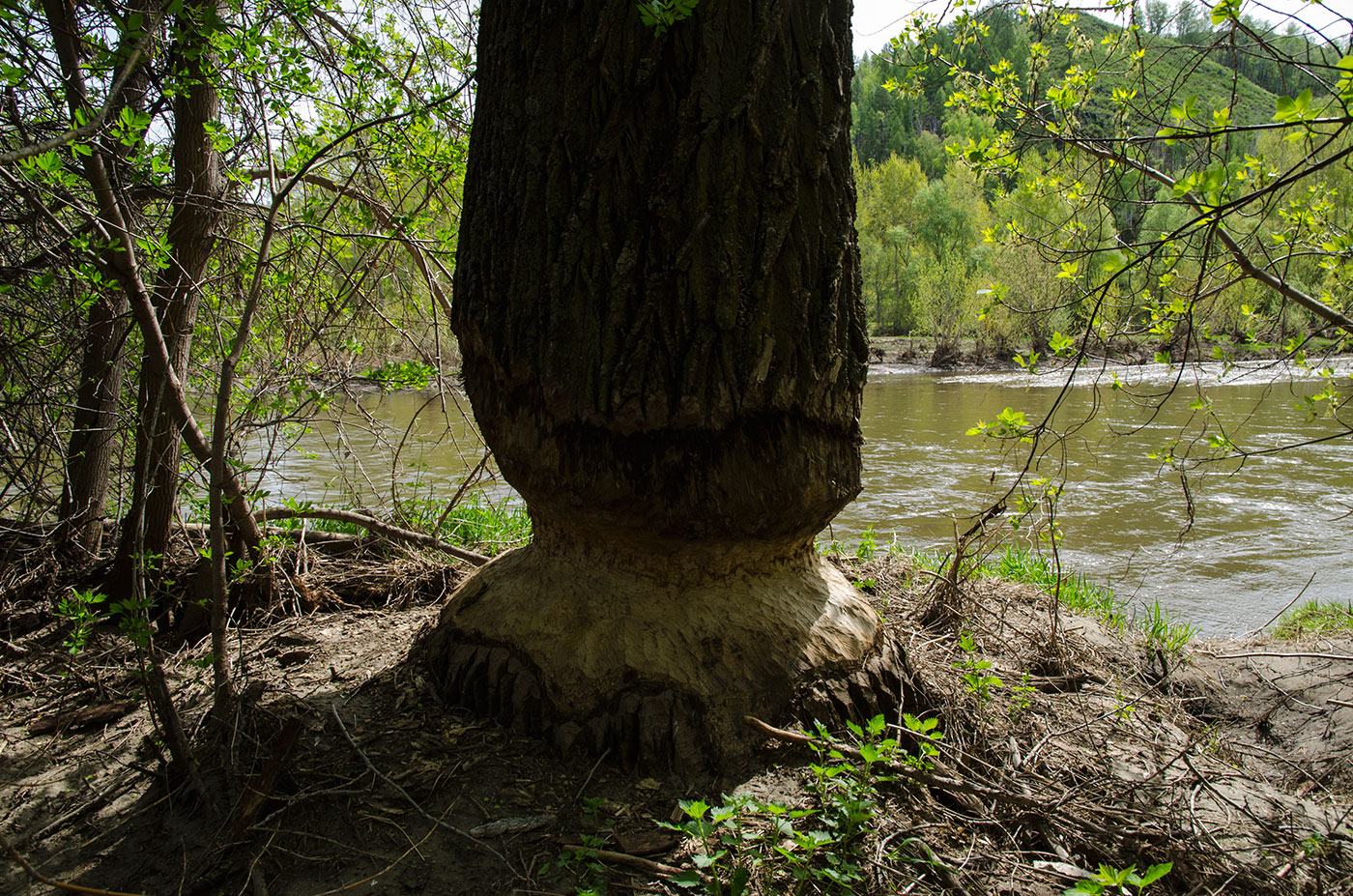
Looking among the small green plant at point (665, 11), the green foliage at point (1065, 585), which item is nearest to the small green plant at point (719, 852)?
the small green plant at point (665, 11)

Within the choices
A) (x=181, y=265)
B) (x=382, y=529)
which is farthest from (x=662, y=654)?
(x=181, y=265)

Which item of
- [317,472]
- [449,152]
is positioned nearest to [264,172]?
[449,152]

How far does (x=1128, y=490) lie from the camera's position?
31.6 ft

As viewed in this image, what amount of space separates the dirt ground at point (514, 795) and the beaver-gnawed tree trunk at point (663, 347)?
19cm

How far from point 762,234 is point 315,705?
1.86 meters

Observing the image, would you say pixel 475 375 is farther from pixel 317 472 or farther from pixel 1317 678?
pixel 317 472

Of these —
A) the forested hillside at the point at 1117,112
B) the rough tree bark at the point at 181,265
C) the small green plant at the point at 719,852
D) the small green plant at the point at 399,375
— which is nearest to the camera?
the small green plant at the point at 719,852

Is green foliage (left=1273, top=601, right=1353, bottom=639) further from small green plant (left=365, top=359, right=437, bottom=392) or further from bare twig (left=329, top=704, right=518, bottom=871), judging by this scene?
small green plant (left=365, top=359, right=437, bottom=392)

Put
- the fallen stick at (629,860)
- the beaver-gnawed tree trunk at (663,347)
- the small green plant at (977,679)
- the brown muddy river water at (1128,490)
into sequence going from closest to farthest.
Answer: the fallen stick at (629,860) < the beaver-gnawed tree trunk at (663,347) < the small green plant at (977,679) < the brown muddy river water at (1128,490)

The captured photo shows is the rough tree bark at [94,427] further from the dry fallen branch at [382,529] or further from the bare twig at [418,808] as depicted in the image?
the bare twig at [418,808]

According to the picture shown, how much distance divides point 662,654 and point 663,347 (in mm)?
838

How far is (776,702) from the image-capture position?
1991 mm

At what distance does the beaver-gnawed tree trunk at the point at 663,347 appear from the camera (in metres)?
1.86

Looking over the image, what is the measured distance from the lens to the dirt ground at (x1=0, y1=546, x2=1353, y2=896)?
5.27ft
